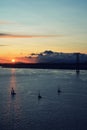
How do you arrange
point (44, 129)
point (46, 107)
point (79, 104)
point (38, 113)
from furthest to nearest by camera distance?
point (79, 104)
point (46, 107)
point (38, 113)
point (44, 129)

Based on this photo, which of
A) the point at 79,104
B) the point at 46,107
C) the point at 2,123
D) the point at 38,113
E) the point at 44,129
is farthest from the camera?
the point at 79,104

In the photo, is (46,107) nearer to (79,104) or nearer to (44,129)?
(79,104)

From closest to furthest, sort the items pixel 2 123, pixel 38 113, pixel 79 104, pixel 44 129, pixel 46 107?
pixel 44 129, pixel 2 123, pixel 38 113, pixel 46 107, pixel 79 104

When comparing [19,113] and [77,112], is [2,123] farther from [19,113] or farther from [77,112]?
[77,112]

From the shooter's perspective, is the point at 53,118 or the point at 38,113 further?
the point at 38,113

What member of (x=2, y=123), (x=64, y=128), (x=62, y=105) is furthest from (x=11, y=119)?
(x=62, y=105)

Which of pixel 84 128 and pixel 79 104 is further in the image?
pixel 79 104

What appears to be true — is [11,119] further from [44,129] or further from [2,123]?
[44,129]

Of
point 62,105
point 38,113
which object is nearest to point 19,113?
point 38,113
